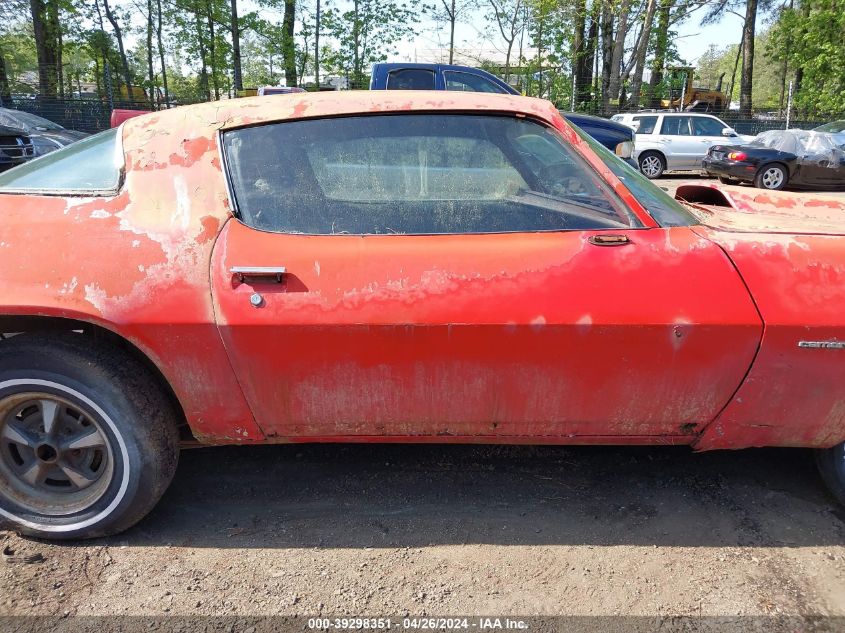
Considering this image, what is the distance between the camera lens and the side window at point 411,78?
8.97m

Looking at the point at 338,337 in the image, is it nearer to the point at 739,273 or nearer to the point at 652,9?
the point at 739,273

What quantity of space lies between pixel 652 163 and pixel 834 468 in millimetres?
14859

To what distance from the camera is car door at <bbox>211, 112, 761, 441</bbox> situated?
2.15 metres

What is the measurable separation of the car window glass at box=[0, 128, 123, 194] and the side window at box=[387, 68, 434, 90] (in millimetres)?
6932

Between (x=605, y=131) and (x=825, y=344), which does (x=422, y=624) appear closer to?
(x=825, y=344)

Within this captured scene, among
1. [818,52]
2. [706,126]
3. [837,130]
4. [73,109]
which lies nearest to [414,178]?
[837,130]

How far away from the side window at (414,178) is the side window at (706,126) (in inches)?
613

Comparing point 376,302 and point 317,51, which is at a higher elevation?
point 317,51

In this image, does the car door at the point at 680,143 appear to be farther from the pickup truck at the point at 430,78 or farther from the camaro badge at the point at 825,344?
the camaro badge at the point at 825,344

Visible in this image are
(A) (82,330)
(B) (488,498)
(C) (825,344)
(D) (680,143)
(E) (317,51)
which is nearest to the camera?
(C) (825,344)

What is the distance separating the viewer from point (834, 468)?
2445 mm

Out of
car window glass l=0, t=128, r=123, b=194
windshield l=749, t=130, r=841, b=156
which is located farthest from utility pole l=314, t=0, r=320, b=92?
car window glass l=0, t=128, r=123, b=194

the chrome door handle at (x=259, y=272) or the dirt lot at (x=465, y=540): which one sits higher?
the chrome door handle at (x=259, y=272)

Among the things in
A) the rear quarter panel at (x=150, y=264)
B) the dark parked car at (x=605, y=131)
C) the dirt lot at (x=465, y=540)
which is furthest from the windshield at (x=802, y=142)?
the rear quarter panel at (x=150, y=264)
